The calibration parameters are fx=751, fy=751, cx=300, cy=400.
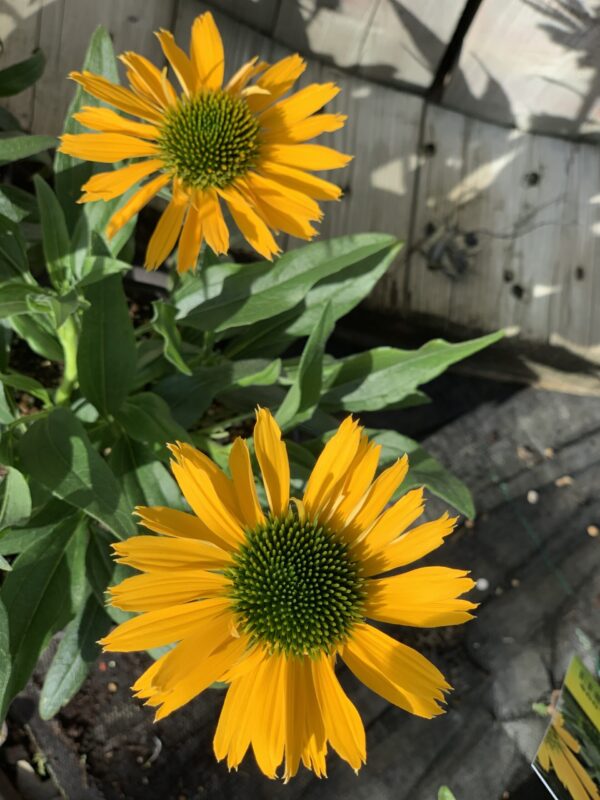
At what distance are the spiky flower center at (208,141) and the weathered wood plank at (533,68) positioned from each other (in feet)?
2.00

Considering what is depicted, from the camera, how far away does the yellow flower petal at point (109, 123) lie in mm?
783

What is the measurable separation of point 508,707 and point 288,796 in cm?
42

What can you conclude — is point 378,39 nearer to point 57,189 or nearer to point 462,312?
point 462,312

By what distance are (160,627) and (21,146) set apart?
52cm

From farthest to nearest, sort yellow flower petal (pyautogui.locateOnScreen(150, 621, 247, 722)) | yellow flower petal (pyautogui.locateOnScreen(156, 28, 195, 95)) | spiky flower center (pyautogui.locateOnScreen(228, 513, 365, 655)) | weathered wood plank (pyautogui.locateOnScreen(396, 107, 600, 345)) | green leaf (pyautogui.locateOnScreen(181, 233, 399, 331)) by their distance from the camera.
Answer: weathered wood plank (pyautogui.locateOnScreen(396, 107, 600, 345)) < green leaf (pyautogui.locateOnScreen(181, 233, 399, 331)) < yellow flower petal (pyautogui.locateOnScreen(156, 28, 195, 95)) < spiky flower center (pyautogui.locateOnScreen(228, 513, 365, 655)) < yellow flower petal (pyautogui.locateOnScreen(150, 621, 247, 722))

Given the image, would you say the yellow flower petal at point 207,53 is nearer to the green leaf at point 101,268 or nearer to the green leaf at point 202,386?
the green leaf at point 101,268

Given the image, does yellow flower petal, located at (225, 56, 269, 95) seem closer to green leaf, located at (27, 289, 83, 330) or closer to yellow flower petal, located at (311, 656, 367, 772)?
green leaf, located at (27, 289, 83, 330)

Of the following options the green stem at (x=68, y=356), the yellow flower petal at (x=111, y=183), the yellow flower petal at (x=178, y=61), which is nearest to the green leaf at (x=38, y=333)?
the green stem at (x=68, y=356)

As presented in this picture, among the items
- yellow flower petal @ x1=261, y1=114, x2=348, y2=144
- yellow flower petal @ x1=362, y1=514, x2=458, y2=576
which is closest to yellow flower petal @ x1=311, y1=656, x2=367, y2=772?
yellow flower petal @ x1=362, y1=514, x2=458, y2=576

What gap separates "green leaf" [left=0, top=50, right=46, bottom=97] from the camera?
100 cm

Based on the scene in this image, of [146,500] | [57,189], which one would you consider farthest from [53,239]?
[146,500]

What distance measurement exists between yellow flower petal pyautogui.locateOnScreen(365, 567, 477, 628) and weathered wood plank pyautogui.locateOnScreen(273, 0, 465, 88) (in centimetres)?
97

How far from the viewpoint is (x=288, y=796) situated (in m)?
1.17

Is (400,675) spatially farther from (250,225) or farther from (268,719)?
(250,225)
